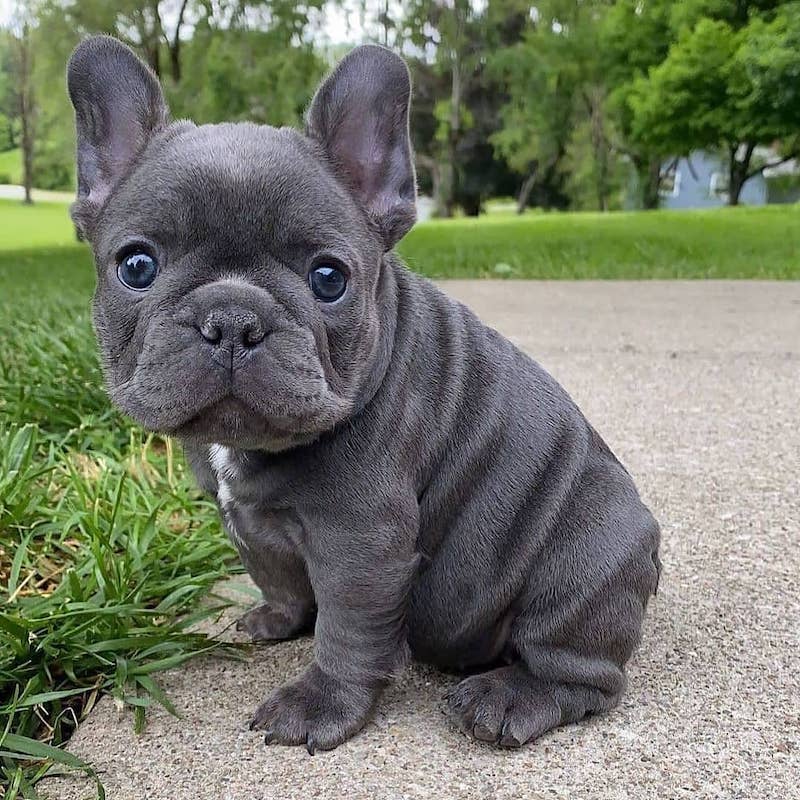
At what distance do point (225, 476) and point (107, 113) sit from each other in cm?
84

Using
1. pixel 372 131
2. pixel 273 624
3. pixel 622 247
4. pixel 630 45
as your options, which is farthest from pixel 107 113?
pixel 630 45

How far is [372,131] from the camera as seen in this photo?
6.66ft

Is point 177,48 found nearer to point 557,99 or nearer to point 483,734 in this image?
point 483,734

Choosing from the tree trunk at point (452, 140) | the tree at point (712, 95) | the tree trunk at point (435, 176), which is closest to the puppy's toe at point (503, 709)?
the tree at point (712, 95)

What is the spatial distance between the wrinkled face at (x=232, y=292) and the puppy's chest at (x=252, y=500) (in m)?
0.17

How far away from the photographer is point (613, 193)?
44969mm

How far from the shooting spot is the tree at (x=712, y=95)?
27.0m

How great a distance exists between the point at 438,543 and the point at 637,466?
6.80ft

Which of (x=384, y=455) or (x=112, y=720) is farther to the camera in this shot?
(x=112, y=720)

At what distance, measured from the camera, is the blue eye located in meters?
1.82

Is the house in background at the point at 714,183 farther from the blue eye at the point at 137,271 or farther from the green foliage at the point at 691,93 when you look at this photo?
the blue eye at the point at 137,271

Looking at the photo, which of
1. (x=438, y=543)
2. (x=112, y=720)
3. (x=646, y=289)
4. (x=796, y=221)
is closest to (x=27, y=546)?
(x=112, y=720)

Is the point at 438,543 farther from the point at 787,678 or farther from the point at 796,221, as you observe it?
the point at 796,221

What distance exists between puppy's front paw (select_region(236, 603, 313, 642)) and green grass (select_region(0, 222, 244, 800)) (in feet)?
0.33
